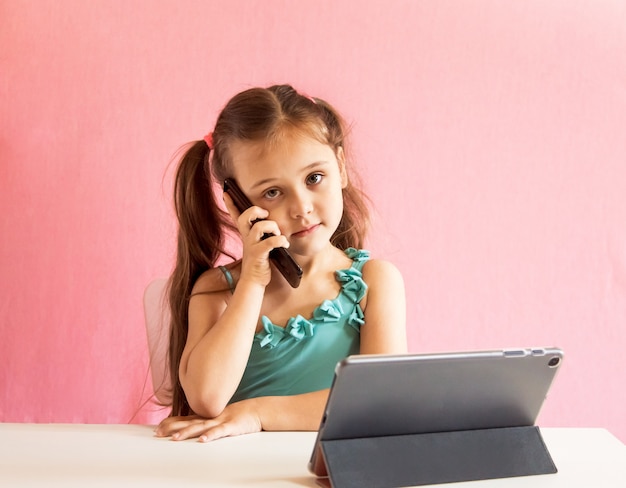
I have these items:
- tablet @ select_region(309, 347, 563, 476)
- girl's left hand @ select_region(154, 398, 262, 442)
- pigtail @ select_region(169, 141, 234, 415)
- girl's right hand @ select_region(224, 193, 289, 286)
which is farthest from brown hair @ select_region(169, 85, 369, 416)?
tablet @ select_region(309, 347, 563, 476)

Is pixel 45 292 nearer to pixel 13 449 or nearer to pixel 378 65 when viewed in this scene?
pixel 378 65

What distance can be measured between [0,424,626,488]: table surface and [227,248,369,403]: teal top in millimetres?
320

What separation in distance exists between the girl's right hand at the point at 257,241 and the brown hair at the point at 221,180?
4.6 inches

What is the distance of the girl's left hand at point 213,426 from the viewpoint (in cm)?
101

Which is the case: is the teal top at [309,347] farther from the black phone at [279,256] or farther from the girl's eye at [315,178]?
the girl's eye at [315,178]

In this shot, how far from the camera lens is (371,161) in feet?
6.41

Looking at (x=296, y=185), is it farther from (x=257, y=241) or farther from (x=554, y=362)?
(x=554, y=362)

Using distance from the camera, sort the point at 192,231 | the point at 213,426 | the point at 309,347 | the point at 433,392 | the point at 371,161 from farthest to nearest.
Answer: the point at 371,161 < the point at 192,231 < the point at 309,347 < the point at 213,426 < the point at 433,392

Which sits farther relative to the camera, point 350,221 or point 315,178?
point 350,221

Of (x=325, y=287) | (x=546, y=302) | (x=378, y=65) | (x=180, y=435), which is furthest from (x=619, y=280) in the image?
(x=180, y=435)

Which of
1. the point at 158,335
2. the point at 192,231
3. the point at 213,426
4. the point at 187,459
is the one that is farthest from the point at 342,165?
the point at 187,459

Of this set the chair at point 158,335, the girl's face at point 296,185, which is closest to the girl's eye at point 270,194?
the girl's face at point 296,185

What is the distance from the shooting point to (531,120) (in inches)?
77.7

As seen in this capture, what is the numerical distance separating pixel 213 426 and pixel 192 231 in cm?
52
